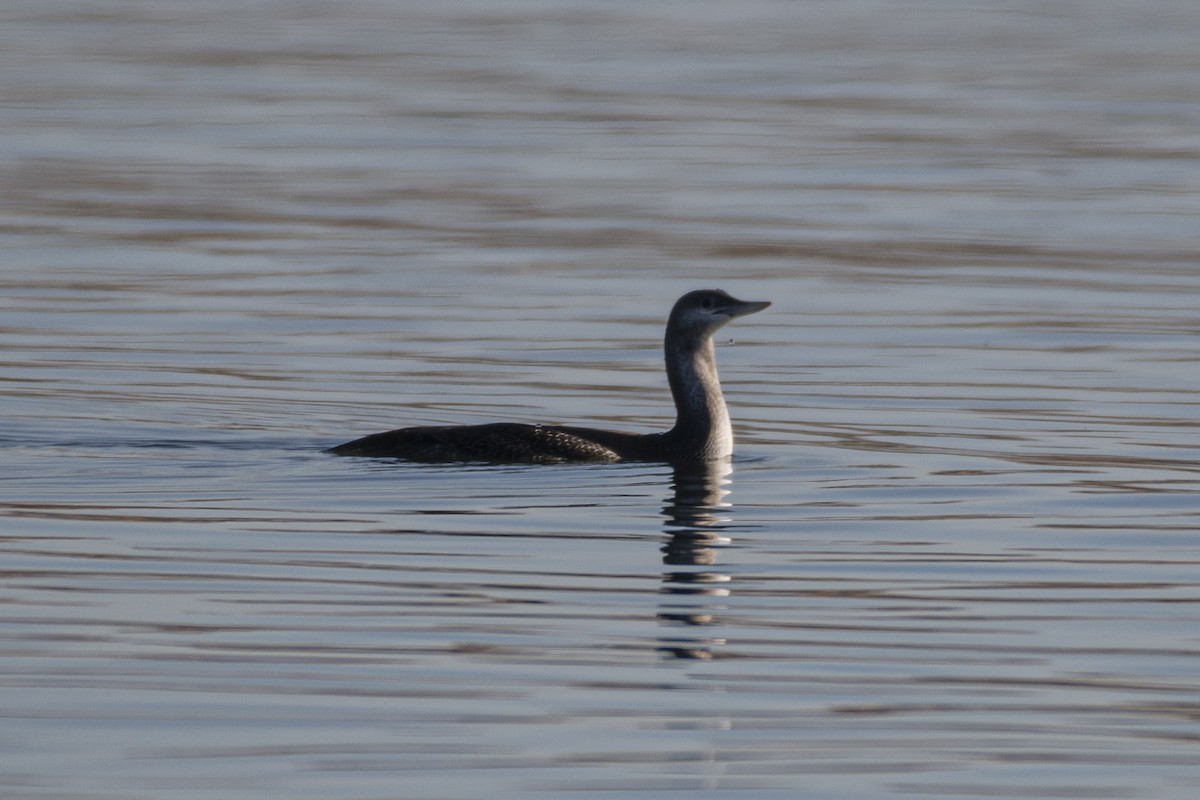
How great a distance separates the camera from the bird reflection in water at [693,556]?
8195mm

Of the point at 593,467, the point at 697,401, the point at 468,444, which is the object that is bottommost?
the point at 593,467

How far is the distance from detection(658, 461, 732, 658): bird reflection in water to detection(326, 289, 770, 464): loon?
171 mm

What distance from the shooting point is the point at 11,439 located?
40.5 ft

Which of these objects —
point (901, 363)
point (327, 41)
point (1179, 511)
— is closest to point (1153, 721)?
point (1179, 511)

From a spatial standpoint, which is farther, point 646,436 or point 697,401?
point 697,401

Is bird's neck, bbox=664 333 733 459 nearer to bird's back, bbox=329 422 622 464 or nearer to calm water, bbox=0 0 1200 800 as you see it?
calm water, bbox=0 0 1200 800

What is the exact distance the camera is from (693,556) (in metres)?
9.69

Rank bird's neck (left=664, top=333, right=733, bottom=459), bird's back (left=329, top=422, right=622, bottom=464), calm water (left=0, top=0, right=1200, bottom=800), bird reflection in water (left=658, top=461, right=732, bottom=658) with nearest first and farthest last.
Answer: calm water (left=0, top=0, right=1200, bottom=800)
bird reflection in water (left=658, top=461, right=732, bottom=658)
bird's back (left=329, top=422, right=622, bottom=464)
bird's neck (left=664, top=333, right=733, bottom=459)

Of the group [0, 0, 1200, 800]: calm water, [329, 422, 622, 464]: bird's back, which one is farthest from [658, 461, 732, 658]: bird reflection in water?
[329, 422, 622, 464]: bird's back

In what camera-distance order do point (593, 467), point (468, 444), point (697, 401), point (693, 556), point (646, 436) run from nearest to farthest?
point (693, 556) < point (468, 444) < point (593, 467) < point (646, 436) < point (697, 401)

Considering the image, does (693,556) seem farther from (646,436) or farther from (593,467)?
(646,436)

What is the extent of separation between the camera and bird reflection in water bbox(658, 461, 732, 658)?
8195mm

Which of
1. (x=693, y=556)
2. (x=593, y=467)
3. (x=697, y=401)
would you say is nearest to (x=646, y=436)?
(x=697, y=401)

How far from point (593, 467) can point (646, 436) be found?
519 millimetres
